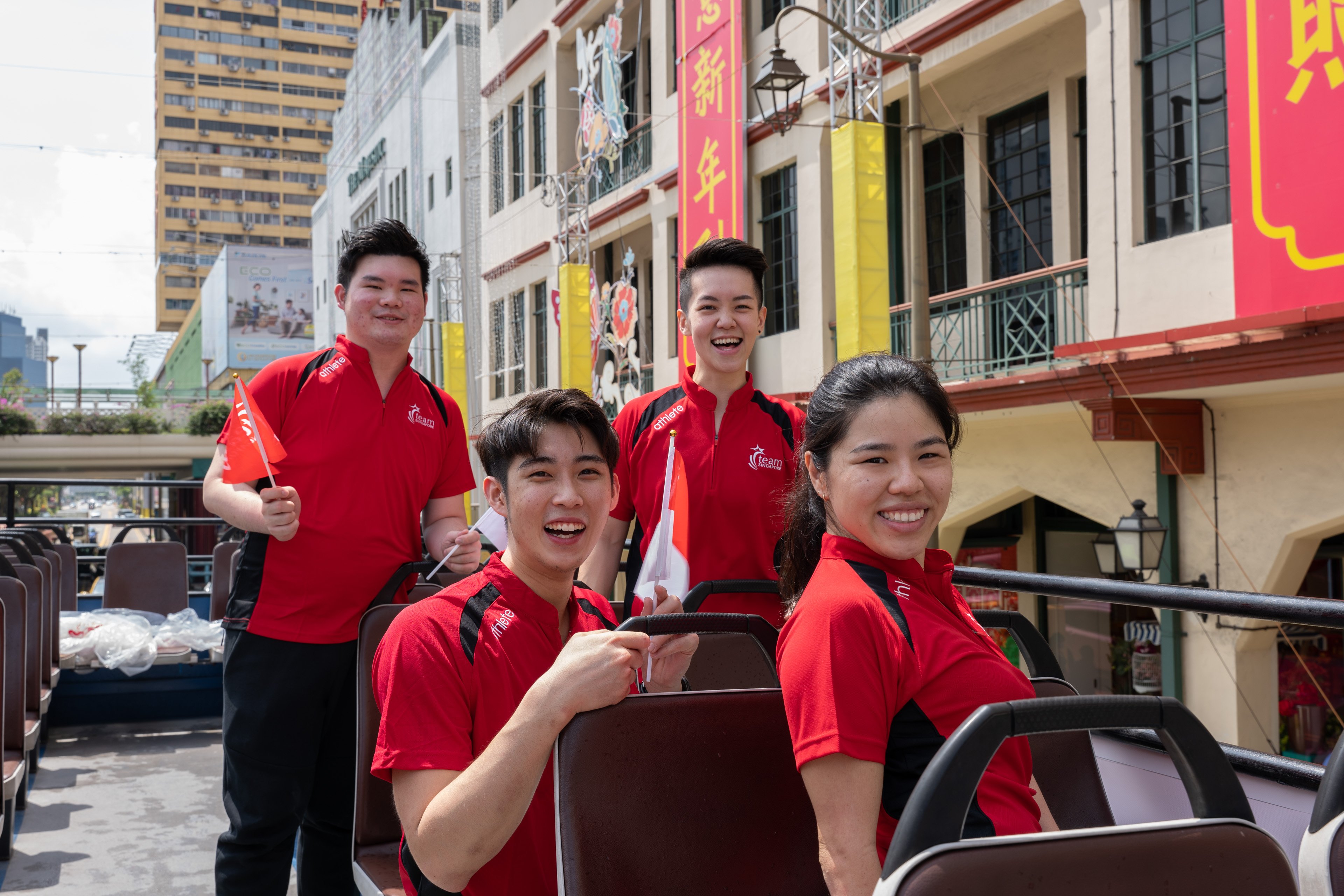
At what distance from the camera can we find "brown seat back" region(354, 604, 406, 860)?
2463 millimetres

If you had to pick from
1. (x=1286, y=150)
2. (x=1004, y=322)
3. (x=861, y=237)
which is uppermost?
(x=861, y=237)

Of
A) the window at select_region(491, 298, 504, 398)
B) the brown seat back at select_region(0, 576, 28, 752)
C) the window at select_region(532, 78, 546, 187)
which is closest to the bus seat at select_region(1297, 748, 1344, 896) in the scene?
the brown seat back at select_region(0, 576, 28, 752)

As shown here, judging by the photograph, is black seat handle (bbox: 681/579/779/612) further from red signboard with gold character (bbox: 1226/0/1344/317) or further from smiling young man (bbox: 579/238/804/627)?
red signboard with gold character (bbox: 1226/0/1344/317)

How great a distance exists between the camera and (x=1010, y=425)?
1109 centimetres

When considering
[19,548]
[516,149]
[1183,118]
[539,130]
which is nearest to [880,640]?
[19,548]

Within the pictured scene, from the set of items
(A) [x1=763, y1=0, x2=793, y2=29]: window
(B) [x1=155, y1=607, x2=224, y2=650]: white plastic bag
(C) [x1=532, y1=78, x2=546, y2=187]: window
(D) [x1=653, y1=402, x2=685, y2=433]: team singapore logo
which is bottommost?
(B) [x1=155, y1=607, x2=224, y2=650]: white plastic bag

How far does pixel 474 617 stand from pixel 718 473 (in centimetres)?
128

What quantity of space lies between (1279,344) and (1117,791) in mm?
5283

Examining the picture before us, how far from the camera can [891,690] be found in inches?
64.2

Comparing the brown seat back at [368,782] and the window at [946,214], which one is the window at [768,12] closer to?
the window at [946,214]

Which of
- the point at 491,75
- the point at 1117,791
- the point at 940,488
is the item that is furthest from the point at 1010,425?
the point at 491,75

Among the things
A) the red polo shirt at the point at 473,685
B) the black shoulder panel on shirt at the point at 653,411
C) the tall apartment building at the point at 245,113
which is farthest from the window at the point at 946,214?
the tall apartment building at the point at 245,113

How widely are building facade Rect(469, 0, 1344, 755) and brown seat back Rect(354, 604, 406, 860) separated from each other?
20.3 feet

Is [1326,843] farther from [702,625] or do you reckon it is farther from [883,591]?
[702,625]
